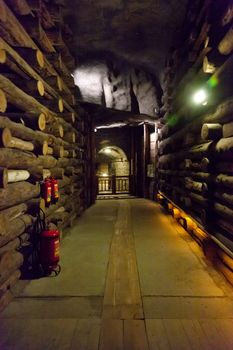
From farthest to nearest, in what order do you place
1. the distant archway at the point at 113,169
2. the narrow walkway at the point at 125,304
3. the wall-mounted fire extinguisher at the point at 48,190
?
the distant archway at the point at 113,169
the wall-mounted fire extinguisher at the point at 48,190
the narrow walkway at the point at 125,304

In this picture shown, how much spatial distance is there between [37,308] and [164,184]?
27.4 ft

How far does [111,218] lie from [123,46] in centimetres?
642

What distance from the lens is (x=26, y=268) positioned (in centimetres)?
445

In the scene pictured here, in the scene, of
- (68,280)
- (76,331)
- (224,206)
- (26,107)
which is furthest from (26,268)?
(224,206)

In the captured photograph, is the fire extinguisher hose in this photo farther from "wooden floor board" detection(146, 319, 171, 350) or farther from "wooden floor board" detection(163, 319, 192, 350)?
"wooden floor board" detection(163, 319, 192, 350)

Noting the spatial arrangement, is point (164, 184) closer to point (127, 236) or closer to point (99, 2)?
point (127, 236)

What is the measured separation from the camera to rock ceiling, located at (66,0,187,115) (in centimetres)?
796

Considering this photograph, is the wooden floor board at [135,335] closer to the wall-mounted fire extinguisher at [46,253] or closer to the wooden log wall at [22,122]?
the wooden log wall at [22,122]

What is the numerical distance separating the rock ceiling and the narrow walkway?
6.85m

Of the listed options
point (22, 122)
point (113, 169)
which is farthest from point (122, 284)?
point (113, 169)

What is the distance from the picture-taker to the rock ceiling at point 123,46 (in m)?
7.96

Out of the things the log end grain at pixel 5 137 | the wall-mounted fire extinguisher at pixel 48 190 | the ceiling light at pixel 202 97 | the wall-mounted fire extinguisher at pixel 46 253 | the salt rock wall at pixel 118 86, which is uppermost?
the salt rock wall at pixel 118 86

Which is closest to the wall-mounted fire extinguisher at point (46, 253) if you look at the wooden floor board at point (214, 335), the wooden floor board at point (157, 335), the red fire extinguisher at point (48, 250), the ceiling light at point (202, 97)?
the red fire extinguisher at point (48, 250)

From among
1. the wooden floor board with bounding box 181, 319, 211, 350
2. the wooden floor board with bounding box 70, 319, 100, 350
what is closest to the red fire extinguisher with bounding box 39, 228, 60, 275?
the wooden floor board with bounding box 70, 319, 100, 350
